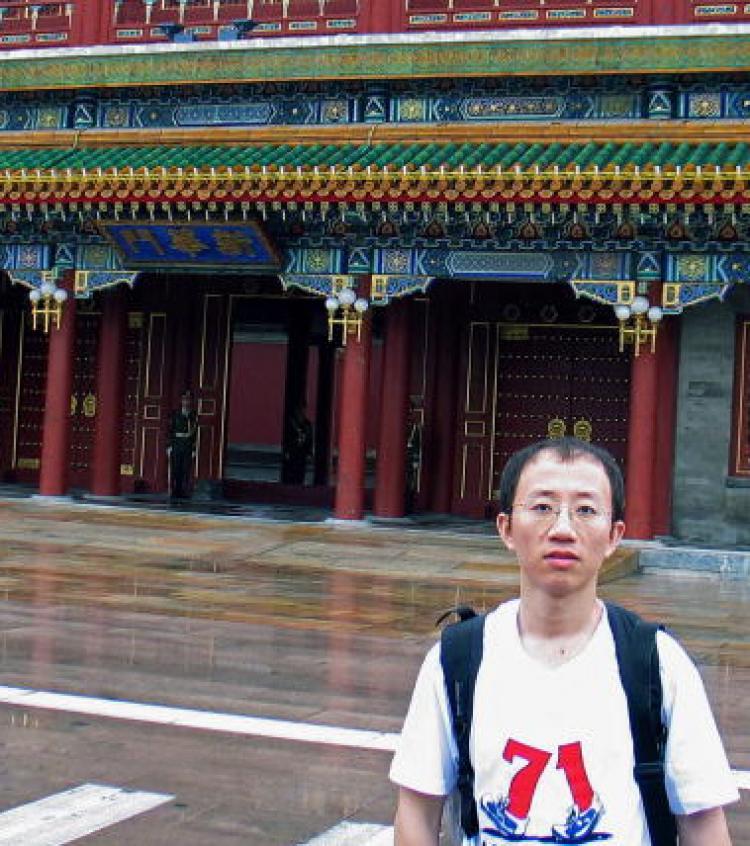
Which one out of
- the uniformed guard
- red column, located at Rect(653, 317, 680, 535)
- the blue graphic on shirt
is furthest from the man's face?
the uniformed guard

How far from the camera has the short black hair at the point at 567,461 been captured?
9.50 ft

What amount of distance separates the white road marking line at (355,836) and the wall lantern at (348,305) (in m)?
13.1

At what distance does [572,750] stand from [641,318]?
49.7 feet

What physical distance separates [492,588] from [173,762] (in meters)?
7.62

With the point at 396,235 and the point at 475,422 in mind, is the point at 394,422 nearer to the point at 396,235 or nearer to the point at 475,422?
the point at 475,422

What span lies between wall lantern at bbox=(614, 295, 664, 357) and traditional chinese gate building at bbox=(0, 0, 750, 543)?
5cm

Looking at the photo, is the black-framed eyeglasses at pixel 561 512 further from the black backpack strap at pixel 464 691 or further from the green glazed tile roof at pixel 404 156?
the green glazed tile roof at pixel 404 156

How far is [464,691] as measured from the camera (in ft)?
9.23

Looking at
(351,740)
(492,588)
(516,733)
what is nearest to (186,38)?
(492,588)

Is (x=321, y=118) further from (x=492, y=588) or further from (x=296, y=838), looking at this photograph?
(x=296, y=838)

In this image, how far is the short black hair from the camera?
9.50ft

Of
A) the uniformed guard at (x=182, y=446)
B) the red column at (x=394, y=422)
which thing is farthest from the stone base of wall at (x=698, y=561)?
the uniformed guard at (x=182, y=446)

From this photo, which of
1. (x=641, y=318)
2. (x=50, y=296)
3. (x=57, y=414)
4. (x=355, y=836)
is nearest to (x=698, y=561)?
(x=641, y=318)

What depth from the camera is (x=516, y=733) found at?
2740 millimetres
